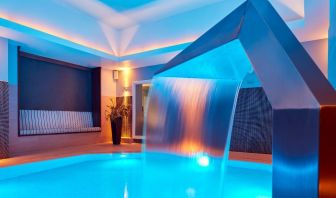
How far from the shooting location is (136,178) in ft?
13.2

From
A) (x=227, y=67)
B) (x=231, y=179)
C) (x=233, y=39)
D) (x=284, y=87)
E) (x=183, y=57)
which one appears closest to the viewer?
(x=284, y=87)

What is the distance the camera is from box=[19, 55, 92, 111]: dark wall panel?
19.7 feet

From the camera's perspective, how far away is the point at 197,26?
18.6 ft

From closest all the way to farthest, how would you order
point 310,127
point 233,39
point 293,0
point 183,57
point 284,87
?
point 310,127 < point 284,87 < point 233,39 < point 183,57 < point 293,0

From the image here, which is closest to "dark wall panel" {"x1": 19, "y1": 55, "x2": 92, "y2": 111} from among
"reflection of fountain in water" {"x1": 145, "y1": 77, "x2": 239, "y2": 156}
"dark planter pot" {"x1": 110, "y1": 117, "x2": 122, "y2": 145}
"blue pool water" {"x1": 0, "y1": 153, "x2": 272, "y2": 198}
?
"dark planter pot" {"x1": 110, "y1": 117, "x2": 122, "y2": 145}

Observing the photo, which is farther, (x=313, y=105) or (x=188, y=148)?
(x=188, y=148)

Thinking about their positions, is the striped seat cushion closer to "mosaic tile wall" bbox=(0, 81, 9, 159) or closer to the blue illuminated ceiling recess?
"mosaic tile wall" bbox=(0, 81, 9, 159)

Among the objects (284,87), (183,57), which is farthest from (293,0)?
(284,87)

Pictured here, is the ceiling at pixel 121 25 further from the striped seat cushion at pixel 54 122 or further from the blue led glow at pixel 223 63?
the blue led glow at pixel 223 63

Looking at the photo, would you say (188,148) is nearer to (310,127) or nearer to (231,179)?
(310,127)

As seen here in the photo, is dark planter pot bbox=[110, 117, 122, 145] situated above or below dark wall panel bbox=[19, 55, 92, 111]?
below

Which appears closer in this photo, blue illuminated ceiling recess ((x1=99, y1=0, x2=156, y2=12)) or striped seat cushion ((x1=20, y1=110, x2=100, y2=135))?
blue illuminated ceiling recess ((x1=99, y1=0, x2=156, y2=12))

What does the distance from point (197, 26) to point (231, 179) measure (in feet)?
11.9

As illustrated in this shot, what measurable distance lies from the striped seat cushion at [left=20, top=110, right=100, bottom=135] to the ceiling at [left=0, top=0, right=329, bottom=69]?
1629 millimetres
